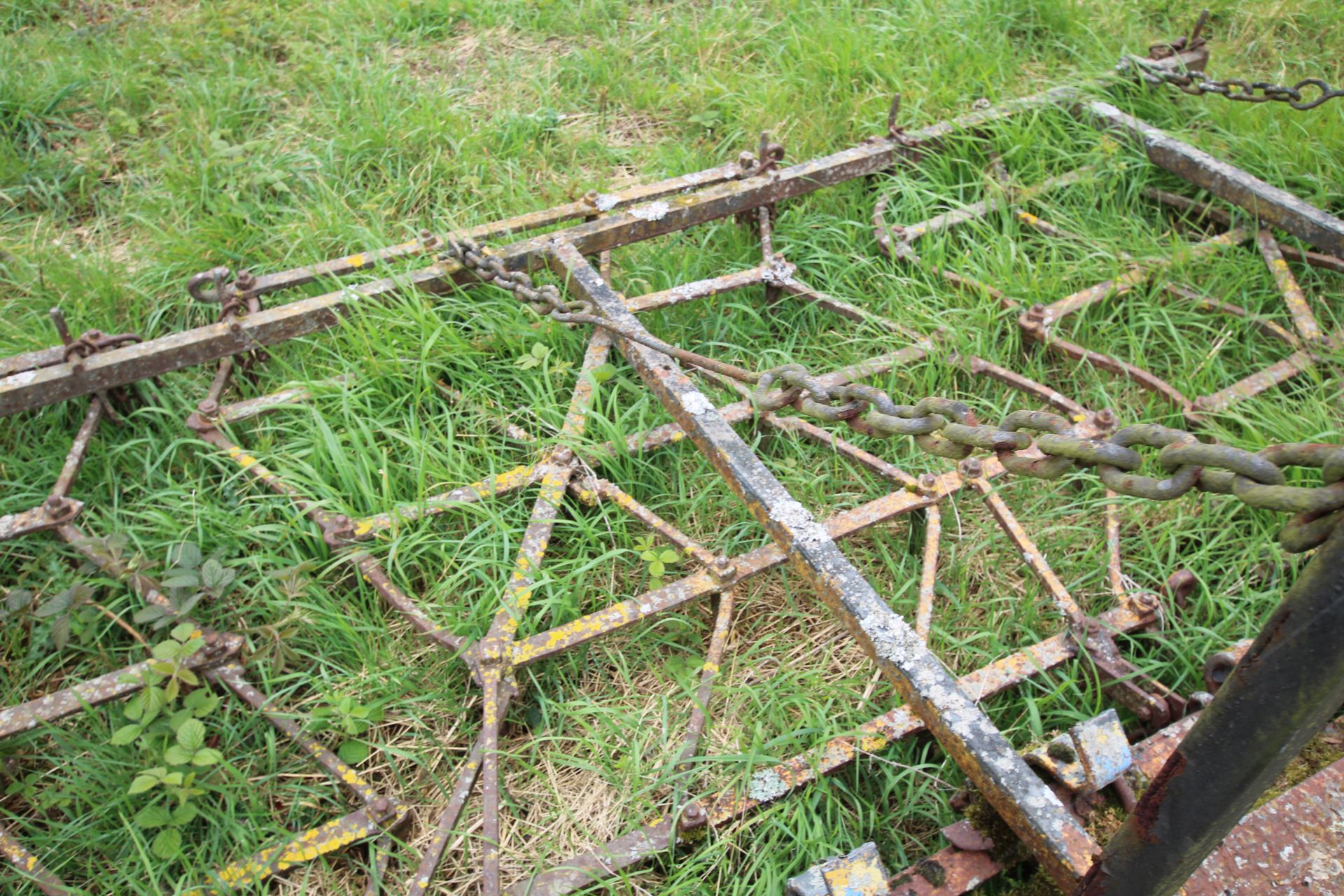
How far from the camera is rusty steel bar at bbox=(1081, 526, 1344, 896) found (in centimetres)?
122

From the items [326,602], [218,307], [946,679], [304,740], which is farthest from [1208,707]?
[218,307]

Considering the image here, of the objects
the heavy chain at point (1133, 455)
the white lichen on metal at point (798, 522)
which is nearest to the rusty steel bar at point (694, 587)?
the white lichen on metal at point (798, 522)

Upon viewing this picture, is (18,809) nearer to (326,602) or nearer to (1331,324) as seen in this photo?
(326,602)

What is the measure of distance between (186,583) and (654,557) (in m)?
1.37

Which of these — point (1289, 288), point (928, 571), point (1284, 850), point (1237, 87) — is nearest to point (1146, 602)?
point (928, 571)

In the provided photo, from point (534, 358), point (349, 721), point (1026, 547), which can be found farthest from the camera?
point (534, 358)

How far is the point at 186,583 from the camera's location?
9.18ft

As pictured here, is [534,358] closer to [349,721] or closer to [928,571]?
[349,721]

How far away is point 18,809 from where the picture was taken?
8.59ft

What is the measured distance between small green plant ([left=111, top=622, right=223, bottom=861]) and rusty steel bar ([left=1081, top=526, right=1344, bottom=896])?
85.4 inches

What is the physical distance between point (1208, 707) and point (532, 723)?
1.84 meters

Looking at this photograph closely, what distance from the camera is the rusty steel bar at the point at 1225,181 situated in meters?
3.54

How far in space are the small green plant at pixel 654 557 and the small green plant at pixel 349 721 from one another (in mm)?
864

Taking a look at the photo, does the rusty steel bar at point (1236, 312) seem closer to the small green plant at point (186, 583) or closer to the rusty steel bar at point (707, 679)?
the rusty steel bar at point (707, 679)
